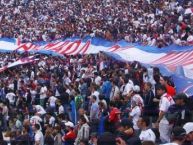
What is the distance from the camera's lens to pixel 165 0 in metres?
30.1

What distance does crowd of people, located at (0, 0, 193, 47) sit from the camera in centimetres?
2306

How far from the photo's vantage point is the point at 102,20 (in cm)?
3138

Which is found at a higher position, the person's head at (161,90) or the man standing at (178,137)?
the man standing at (178,137)

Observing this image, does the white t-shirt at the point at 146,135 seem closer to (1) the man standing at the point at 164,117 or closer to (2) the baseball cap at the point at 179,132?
(1) the man standing at the point at 164,117

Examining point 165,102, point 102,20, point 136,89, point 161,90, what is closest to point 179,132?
→ point 165,102

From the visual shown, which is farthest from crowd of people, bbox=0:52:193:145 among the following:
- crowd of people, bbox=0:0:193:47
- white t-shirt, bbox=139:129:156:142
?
crowd of people, bbox=0:0:193:47

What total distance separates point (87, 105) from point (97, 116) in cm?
244

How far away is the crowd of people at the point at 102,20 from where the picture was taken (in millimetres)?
23062

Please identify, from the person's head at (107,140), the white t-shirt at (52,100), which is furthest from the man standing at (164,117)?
the white t-shirt at (52,100)

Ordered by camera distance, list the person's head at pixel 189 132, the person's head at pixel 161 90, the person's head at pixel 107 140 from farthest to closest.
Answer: the person's head at pixel 161 90 < the person's head at pixel 107 140 < the person's head at pixel 189 132

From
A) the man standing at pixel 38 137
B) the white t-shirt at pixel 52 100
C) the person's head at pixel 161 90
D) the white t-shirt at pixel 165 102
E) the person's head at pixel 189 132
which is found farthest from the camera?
the white t-shirt at pixel 52 100

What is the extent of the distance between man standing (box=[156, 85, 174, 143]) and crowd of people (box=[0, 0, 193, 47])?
650 cm

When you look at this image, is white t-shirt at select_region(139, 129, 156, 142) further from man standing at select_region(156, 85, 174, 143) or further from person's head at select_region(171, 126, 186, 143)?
person's head at select_region(171, 126, 186, 143)

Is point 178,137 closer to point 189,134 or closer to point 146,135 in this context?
point 189,134
